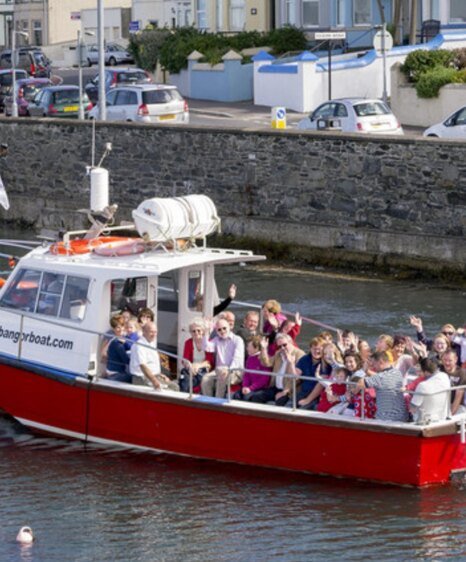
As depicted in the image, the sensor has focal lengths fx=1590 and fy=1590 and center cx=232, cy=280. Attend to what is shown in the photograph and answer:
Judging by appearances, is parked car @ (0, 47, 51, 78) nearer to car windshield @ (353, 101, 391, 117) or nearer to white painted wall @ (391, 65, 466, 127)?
white painted wall @ (391, 65, 466, 127)

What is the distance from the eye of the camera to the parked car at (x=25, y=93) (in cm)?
4122

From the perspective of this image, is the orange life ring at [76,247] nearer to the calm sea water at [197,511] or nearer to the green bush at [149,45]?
the calm sea water at [197,511]

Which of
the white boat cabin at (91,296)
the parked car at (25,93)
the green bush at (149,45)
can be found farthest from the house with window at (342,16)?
the white boat cabin at (91,296)

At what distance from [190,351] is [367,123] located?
16.7m

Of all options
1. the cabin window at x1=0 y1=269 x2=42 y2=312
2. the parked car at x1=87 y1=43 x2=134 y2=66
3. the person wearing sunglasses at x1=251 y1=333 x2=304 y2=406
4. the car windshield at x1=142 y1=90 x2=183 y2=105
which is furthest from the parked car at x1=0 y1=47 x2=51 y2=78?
the person wearing sunglasses at x1=251 y1=333 x2=304 y2=406

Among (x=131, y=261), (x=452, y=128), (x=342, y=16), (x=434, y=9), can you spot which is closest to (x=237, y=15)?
(x=342, y=16)

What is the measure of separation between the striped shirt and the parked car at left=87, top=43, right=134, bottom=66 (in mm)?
48637

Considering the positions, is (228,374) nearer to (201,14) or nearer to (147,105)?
(147,105)

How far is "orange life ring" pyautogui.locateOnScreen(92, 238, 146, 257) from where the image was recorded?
667 inches

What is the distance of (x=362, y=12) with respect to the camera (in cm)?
4916

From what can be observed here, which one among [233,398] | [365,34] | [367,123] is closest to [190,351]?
[233,398]

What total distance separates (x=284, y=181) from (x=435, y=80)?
30.9ft

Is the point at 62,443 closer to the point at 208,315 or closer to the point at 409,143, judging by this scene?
the point at 208,315

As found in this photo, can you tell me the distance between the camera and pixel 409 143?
1034 inches
